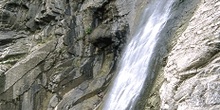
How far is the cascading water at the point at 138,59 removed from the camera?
10.2 meters

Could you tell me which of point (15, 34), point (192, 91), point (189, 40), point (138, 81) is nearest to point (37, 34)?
point (15, 34)

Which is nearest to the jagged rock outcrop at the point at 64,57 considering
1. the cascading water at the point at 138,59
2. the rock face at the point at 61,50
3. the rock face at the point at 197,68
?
the rock face at the point at 61,50

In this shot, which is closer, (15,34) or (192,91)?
(192,91)

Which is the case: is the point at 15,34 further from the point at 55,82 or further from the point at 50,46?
the point at 55,82

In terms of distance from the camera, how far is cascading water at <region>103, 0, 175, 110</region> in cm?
1021

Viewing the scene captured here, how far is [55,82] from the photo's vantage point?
50.1 feet

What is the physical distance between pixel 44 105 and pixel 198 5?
A: 832 cm

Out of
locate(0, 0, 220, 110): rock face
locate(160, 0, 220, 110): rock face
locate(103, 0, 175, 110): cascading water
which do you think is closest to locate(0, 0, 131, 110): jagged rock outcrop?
locate(0, 0, 220, 110): rock face

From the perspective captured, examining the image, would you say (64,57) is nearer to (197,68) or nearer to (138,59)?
(138,59)

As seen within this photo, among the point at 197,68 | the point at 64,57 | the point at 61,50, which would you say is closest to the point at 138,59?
the point at 197,68

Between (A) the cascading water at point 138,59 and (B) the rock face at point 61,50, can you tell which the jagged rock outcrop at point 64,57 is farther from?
(A) the cascading water at point 138,59

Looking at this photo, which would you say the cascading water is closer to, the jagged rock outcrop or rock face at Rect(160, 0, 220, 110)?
the jagged rock outcrop

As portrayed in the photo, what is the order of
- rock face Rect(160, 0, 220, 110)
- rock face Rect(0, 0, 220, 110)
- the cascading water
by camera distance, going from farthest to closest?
rock face Rect(0, 0, 220, 110), the cascading water, rock face Rect(160, 0, 220, 110)

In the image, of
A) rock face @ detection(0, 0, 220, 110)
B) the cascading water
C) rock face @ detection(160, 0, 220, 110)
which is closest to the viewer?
rock face @ detection(160, 0, 220, 110)
